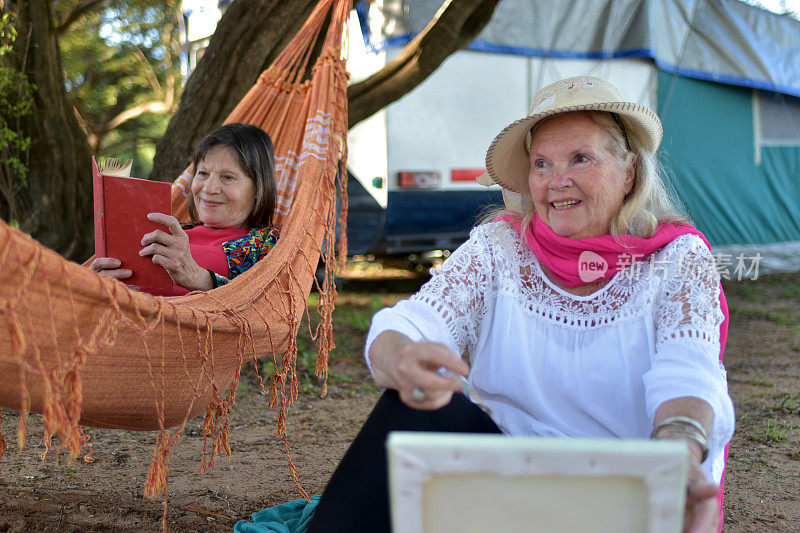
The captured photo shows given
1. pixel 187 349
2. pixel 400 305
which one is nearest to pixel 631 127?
pixel 400 305

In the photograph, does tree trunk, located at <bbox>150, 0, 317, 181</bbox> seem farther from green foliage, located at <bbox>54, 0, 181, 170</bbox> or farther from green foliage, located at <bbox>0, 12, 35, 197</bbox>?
green foliage, located at <bbox>54, 0, 181, 170</bbox>

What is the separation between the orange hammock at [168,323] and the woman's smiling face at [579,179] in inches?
32.7

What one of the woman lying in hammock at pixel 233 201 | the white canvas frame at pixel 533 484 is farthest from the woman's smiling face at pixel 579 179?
the woman lying in hammock at pixel 233 201

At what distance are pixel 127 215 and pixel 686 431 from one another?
1486 millimetres

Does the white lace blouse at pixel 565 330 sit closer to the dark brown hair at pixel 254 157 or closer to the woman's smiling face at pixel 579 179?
the woman's smiling face at pixel 579 179

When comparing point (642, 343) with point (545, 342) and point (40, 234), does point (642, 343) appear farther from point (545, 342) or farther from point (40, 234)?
point (40, 234)

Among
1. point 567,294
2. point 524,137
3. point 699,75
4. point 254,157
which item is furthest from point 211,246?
point 699,75

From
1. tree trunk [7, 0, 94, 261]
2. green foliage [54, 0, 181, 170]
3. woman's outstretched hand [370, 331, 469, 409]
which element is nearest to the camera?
woman's outstretched hand [370, 331, 469, 409]

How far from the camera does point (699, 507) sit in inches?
38.6

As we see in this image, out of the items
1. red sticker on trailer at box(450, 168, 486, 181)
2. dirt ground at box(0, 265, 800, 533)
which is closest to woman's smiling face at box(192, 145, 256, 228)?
dirt ground at box(0, 265, 800, 533)

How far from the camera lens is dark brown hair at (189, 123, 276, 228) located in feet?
7.98

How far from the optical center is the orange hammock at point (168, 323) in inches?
49.1

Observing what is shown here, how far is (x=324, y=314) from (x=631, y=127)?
4.36 feet

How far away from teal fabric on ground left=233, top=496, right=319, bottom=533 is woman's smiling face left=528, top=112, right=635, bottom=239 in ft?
3.27
